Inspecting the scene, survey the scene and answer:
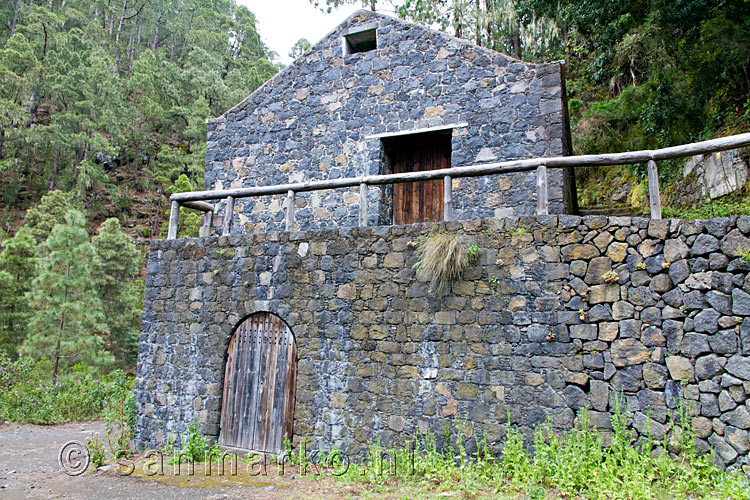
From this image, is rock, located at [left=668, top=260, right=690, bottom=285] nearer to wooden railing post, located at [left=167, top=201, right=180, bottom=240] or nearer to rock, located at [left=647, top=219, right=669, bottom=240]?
rock, located at [left=647, top=219, right=669, bottom=240]

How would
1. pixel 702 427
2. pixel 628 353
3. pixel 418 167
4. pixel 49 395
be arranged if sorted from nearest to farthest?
pixel 702 427
pixel 628 353
pixel 418 167
pixel 49 395

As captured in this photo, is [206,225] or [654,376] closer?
[654,376]

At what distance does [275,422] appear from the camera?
624 centimetres

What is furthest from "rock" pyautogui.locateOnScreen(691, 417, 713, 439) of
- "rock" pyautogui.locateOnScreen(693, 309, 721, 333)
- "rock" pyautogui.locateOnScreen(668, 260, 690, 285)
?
"rock" pyautogui.locateOnScreen(668, 260, 690, 285)

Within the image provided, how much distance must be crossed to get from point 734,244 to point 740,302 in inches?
20.2

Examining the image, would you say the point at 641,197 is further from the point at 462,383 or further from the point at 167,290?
the point at 167,290

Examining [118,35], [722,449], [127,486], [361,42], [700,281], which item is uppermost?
[118,35]

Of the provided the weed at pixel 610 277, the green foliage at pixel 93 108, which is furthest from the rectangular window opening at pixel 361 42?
the green foliage at pixel 93 108

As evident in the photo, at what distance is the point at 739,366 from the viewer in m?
4.24

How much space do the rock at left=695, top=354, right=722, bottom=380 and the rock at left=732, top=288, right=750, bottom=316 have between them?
1.43 ft

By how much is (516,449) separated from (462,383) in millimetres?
820

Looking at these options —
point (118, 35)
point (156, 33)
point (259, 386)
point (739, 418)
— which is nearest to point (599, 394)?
point (739, 418)

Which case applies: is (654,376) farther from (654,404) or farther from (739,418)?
(739,418)

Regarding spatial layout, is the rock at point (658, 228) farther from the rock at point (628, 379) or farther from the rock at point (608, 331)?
the rock at point (628, 379)
